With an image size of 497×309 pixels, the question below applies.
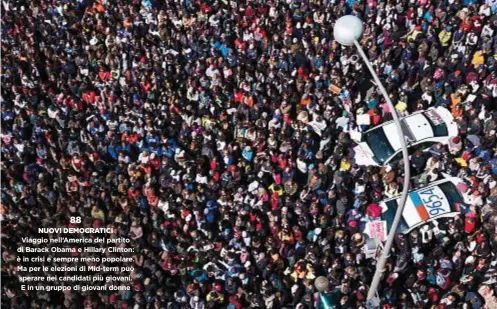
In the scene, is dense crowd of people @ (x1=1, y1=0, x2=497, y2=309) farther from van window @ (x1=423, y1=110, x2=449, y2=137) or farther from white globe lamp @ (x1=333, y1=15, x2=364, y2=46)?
white globe lamp @ (x1=333, y1=15, x2=364, y2=46)

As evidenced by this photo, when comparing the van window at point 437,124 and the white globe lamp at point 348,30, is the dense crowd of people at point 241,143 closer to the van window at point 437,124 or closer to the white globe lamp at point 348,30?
the van window at point 437,124

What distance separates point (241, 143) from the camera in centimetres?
1694

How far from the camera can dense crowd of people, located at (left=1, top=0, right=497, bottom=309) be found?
47.0 ft

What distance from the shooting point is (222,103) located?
1827 centimetres

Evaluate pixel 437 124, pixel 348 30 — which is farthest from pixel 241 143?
pixel 348 30

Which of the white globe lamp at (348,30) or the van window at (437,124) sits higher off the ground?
the white globe lamp at (348,30)

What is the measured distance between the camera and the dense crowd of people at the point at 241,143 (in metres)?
14.3

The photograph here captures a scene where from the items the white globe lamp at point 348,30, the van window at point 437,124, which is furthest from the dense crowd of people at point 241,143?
the white globe lamp at point 348,30

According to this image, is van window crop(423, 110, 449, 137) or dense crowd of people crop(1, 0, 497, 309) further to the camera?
van window crop(423, 110, 449, 137)

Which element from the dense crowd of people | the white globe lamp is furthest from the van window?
the white globe lamp

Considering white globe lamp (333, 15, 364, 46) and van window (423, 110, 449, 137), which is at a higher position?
white globe lamp (333, 15, 364, 46)

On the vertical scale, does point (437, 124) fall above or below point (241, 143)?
below

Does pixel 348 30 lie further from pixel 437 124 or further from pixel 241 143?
pixel 437 124

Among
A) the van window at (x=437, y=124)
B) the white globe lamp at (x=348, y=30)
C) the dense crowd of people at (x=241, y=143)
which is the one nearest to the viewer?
the white globe lamp at (x=348, y=30)
